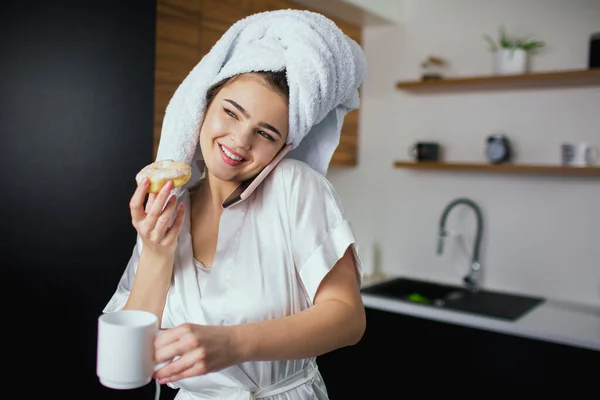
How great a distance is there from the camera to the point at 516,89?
3.04m

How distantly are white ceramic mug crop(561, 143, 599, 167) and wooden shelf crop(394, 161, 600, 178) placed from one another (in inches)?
2.0

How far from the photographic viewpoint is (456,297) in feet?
9.89

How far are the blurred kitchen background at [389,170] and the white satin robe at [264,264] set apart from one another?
18.3 inches

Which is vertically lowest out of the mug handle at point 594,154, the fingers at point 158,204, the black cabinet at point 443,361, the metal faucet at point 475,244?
the black cabinet at point 443,361

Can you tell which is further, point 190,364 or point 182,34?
point 182,34

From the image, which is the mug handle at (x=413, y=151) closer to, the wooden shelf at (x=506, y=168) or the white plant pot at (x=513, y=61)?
the wooden shelf at (x=506, y=168)

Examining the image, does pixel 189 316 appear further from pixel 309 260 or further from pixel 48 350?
pixel 48 350

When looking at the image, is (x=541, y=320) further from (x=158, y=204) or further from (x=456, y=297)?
(x=158, y=204)

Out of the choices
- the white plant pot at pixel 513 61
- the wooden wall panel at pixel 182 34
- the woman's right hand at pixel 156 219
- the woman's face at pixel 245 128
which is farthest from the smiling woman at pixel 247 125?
the white plant pot at pixel 513 61

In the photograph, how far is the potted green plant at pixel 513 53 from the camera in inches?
115

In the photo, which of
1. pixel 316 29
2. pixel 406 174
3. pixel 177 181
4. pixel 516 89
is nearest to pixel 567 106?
pixel 516 89

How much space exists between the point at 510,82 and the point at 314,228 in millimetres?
2245

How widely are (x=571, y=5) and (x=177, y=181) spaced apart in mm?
2512

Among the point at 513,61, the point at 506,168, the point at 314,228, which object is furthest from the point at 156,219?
the point at 513,61
